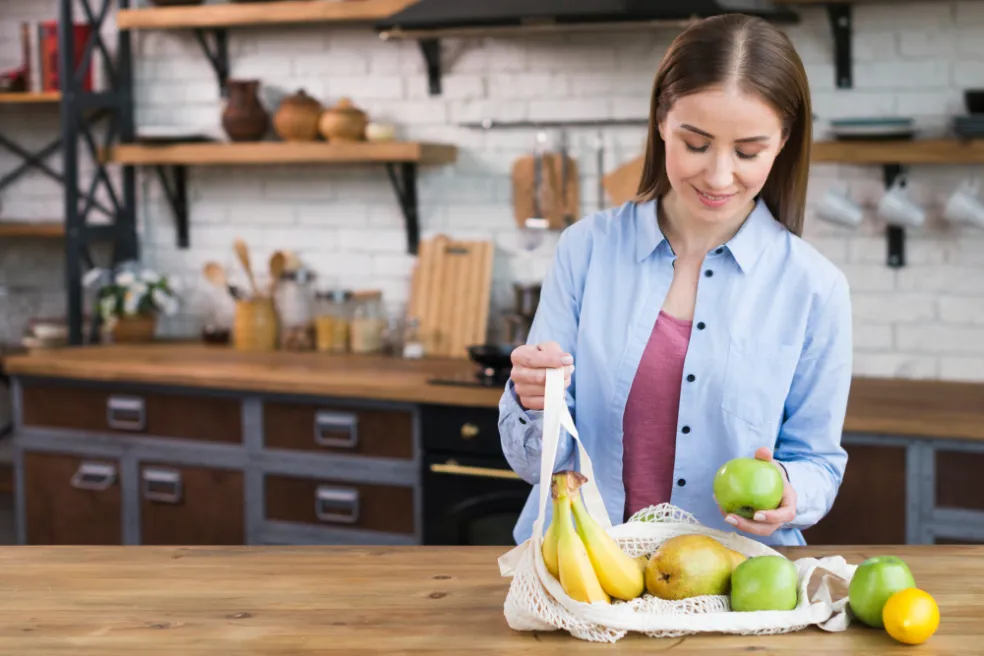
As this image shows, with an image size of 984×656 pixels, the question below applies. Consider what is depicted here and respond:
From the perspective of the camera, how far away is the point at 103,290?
4281 mm

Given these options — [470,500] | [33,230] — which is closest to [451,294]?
[470,500]

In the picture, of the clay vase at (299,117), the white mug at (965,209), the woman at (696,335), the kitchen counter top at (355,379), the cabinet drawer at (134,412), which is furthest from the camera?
the clay vase at (299,117)

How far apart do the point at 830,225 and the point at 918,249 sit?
0.87ft

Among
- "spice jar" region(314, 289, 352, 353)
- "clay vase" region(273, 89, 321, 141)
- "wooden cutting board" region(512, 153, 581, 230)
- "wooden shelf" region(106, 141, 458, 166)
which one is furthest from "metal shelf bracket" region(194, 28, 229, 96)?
"wooden cutting board" region(512, 153, 581, 230)

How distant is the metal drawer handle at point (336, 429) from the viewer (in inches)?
135

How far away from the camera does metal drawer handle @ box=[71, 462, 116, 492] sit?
3775 millimetres

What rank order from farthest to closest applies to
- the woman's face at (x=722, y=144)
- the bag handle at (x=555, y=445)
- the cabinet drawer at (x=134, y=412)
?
the cabinet drawer at (x=134, y=412) < the woman's face at (x=722, y=144) < the bag handle at (x=555, y=445)

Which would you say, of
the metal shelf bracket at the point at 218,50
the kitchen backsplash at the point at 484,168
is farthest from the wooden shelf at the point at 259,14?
the kitchen backsplash at the point at 484,168

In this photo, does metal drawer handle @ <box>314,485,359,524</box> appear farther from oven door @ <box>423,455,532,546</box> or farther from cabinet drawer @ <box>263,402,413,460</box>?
oven door @ <box>423,455,532,546</box>

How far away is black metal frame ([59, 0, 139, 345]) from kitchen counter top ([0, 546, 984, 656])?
260 centimetres

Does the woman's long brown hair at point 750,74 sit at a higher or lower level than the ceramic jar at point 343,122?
lower

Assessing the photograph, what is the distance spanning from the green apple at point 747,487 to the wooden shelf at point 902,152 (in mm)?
2030

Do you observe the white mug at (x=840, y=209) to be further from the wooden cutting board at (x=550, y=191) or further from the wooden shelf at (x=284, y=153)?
the wooden shelf at (x=284, y=153)

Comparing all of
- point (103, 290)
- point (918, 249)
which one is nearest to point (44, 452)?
point (103, 290)
